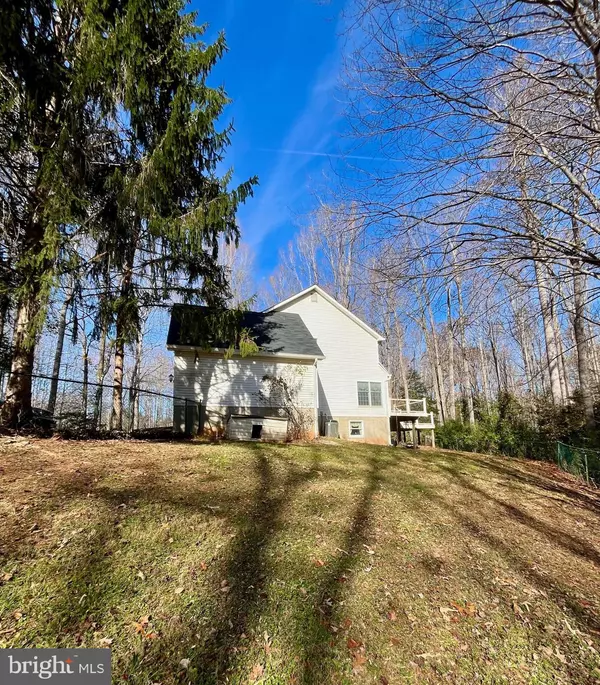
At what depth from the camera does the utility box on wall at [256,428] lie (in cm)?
1090

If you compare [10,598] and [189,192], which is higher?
[189,192]

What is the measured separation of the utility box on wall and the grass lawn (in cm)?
570

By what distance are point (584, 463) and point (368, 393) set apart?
836cm

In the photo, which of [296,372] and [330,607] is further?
[296,372]

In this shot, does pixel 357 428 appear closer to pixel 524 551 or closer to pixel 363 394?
pixel 363 394

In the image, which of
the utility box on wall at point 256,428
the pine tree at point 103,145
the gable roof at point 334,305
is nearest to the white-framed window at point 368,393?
the gable roof at point 334,305

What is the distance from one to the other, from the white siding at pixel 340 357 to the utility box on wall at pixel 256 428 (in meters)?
4.17

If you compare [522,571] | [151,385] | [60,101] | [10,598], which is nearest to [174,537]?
[10,598]

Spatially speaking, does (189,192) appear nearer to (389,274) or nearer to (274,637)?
(389,274)

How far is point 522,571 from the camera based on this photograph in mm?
3488

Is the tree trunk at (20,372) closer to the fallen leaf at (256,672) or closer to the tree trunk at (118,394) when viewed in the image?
the tree trunk at (118,394)

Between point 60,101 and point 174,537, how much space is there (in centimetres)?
765

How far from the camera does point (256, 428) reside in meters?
11.1

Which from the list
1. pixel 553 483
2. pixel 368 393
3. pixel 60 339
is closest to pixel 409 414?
pixel 368 393
